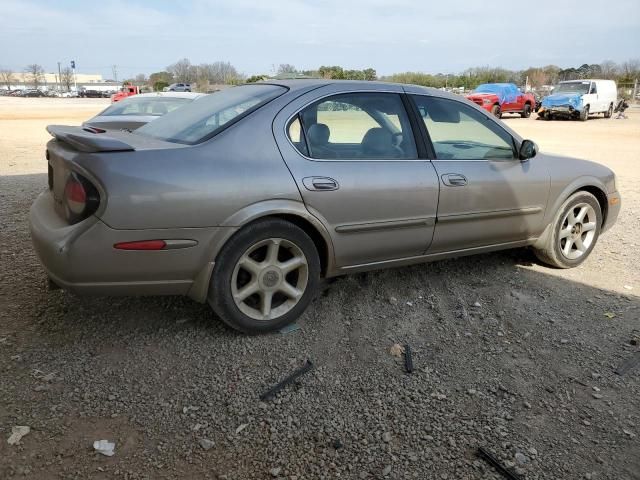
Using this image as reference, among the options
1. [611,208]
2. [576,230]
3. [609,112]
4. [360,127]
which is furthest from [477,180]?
[609,112]

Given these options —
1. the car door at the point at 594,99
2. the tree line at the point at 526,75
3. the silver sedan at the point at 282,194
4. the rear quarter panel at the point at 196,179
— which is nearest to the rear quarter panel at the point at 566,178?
the silver sedan at the point at 282,194

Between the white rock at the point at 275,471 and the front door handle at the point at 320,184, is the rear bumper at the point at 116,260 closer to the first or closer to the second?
the front door handle at the point at 320,184

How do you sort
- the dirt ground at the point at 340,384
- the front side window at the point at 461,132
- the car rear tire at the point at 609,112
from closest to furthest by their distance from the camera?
the dirt ground at the point at 340,384 < the front side window at the point at 461,132 < the car rear tire at the point at 609,112

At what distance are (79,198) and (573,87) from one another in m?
30.1

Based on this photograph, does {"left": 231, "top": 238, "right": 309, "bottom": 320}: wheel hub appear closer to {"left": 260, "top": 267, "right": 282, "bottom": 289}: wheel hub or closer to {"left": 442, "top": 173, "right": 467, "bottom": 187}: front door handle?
{"left": 260, "top": 267, "right": 282, "bottom": 289}: wheel hub

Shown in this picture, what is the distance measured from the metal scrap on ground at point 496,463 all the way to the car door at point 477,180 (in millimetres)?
1760

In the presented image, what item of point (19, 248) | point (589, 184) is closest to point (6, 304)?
point (19, 248)

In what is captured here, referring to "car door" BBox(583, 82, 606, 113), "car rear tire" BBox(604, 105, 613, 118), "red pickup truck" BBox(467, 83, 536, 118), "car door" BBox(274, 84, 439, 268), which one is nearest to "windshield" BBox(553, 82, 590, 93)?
"car door" BBox(583, 82, 606, 113)

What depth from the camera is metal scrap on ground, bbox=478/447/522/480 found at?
225cm

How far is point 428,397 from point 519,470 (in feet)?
1.96

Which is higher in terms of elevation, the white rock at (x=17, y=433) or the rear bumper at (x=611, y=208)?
the rear bumper at (x=611, y=208)

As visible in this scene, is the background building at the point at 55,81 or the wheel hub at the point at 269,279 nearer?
the wheel hub at the point at 269,279

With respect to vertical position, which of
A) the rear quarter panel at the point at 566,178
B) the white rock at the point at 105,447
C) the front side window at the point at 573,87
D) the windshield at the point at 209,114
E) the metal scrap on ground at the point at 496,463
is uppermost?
the front side window at the point at 573,87

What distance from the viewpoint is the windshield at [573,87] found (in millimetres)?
27609
